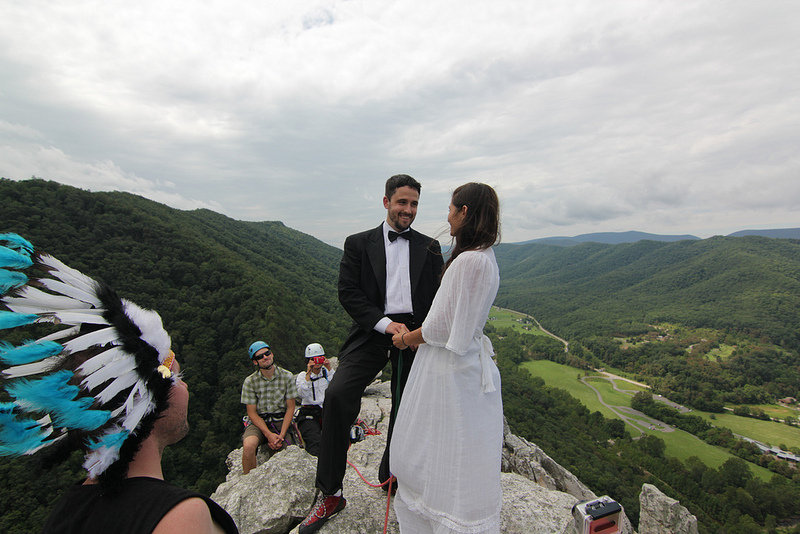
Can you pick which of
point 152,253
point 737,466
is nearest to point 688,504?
point 737,466

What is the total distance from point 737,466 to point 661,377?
121 ft

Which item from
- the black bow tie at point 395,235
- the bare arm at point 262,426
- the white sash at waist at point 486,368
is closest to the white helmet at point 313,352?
the bare arm at point 262,426

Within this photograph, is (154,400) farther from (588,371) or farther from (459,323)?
(588,371)

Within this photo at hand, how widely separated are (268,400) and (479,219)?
4.94 m

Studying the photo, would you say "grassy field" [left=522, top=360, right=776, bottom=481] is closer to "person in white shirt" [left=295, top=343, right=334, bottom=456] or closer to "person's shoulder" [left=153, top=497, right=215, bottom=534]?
"person in white shirt" [left=295, top=343, right=334, bottom=456]

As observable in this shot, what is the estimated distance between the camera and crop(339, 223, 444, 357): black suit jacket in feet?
10.6

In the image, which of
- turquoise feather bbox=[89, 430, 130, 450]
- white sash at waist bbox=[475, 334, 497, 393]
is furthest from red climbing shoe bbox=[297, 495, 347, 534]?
turquoise feather bbox=[89, 430, 130, 450]

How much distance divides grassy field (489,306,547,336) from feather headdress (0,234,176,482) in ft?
364

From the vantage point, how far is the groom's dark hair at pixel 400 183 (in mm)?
3254

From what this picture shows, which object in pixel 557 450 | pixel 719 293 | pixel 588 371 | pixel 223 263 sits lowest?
pixel 588 371

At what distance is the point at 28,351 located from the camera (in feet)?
3.62

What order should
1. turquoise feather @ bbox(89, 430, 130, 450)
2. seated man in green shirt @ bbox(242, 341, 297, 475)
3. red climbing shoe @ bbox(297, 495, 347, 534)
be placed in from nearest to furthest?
turquoise feather @ bbox(89, 430, 130, 450) → red climbing shoe @ bbox(297, 495, 347, 534) → seated man in green shirt @ bbox(242, 341, 297, 475)

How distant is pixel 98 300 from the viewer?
1324 millimetres

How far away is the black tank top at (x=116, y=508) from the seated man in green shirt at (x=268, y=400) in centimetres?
427
